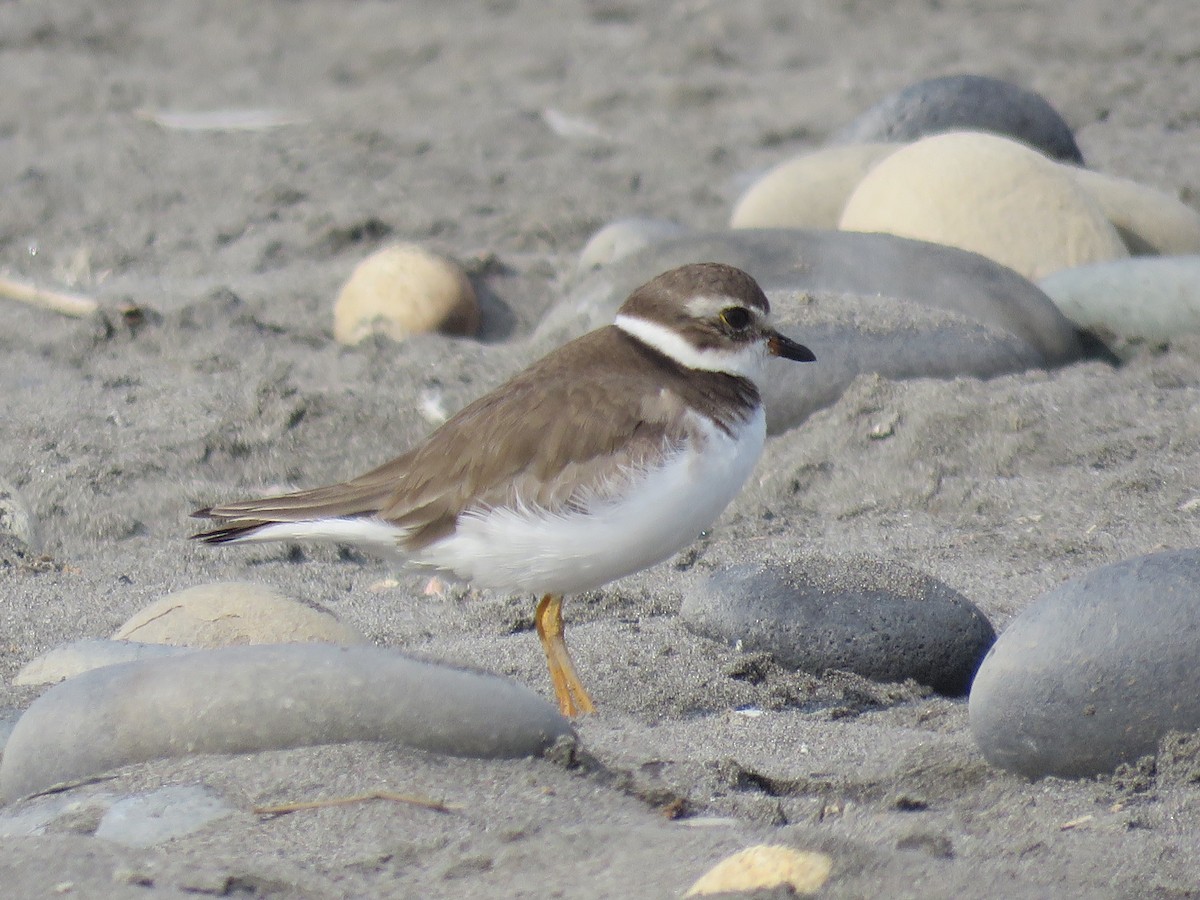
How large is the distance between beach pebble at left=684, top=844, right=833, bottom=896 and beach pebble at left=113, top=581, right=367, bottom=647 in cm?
163

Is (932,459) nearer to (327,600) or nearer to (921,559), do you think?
(921,559)

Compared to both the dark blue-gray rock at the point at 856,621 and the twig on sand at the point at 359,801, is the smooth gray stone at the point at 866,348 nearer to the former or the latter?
the dark blue-gray rock at the point at 856,621

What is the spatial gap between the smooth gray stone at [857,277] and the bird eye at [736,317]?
1.94 metres

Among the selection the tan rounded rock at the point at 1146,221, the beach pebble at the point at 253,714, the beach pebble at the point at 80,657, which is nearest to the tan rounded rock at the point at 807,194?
the tan rounded rock at the point at 1146,221

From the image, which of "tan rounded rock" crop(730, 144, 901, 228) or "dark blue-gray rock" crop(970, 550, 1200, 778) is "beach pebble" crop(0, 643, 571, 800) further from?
"tan rounded rock" crop(730, 144, 901, 228)

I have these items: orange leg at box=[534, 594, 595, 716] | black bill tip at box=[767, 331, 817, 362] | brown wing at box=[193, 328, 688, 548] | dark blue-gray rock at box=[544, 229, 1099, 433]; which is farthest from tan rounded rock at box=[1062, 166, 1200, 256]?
orange leg at box=[534, 594, 595, 716]

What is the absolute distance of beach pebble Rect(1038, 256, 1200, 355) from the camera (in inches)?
242

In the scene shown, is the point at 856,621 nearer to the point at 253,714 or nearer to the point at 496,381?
the point at 253,714

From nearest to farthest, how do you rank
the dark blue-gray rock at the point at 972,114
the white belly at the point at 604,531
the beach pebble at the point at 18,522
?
1. the white belly at the point at 604,531
2. the beach pebble at the point at 18,522
3. the dark blue-gray rock at the point at 972,114

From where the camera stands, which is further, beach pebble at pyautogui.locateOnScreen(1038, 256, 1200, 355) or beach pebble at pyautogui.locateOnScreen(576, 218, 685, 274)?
beach pebble at pyautogui.locateOnScreen(576, 218, 685, 274)

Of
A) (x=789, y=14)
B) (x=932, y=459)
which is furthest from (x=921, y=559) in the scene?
(x=789, y=14)

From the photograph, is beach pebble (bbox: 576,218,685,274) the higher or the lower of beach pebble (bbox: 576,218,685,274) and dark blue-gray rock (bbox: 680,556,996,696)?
the higher

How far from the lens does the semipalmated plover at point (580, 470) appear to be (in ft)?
12.0

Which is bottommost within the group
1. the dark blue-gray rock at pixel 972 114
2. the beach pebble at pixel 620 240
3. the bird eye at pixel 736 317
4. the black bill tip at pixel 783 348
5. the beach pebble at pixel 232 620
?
the beach pebble at pixel 232 620
